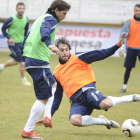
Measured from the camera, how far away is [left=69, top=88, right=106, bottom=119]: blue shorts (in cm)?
544

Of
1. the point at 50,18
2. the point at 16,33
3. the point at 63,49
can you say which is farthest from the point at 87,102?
the point at 16,33

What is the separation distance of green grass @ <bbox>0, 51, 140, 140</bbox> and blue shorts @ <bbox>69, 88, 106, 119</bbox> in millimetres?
351

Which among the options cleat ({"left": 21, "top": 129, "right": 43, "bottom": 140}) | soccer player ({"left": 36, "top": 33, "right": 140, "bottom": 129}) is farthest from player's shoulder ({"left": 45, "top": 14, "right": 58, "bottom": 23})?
cleat ({"left": 21, "top": 129, "right": 43, "bottom": 140})

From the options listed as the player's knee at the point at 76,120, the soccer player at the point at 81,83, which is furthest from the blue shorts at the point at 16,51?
the player's knee at the point at 76,120

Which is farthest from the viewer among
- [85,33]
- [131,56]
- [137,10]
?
[85,33]

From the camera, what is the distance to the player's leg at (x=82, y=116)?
539cm

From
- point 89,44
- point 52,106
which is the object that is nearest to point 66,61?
point 52,106

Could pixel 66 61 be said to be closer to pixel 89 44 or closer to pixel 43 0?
pixel 89 44

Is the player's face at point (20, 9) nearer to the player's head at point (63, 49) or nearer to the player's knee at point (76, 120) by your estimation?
the player's head at point (63, 49)

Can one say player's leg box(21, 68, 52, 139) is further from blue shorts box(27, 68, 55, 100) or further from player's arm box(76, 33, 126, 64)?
player's arm box(76, 33, 126, 64)

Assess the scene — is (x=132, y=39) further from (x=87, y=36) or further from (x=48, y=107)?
(x=87, y=36)

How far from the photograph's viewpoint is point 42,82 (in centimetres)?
561

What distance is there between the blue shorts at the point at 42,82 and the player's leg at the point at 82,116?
0.40 meters

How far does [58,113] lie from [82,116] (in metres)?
1.88
